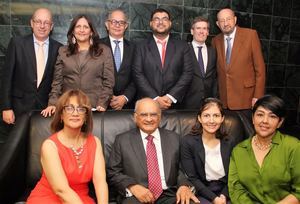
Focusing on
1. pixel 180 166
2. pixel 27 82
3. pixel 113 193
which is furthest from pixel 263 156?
pixel 27 82

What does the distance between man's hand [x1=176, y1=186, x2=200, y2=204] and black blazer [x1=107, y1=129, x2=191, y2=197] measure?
0.08 metres

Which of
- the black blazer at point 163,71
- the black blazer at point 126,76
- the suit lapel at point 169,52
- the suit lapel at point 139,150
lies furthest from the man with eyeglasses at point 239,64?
the suit lapel at point 139,150

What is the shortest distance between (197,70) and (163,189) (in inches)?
63.5

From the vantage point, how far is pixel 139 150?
2631 millimetres

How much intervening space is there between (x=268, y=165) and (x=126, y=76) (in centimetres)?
183

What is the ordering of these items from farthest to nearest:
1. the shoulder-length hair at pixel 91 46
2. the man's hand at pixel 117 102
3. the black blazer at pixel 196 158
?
1. the man's hand at pixel 117 102
2. the shoulder-length hair at pixel 91 46
3. the black blazer at pixel 196 158

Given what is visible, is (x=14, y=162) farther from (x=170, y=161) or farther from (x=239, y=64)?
(x=239, y=64)

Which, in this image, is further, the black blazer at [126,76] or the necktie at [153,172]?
the black blazer at [126,76]

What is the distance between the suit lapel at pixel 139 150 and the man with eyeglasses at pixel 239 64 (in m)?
1.60

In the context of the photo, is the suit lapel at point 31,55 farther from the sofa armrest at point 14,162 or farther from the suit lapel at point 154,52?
the suit lapel at point 154,52

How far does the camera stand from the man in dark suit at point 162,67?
12.1ft

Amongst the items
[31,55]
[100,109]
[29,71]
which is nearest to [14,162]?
[100,109]

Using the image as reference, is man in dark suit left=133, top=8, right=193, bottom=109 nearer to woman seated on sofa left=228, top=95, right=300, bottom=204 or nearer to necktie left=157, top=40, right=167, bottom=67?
necktie left=157, top=40, right=167, bottom=67

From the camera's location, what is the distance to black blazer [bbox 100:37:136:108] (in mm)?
3674
